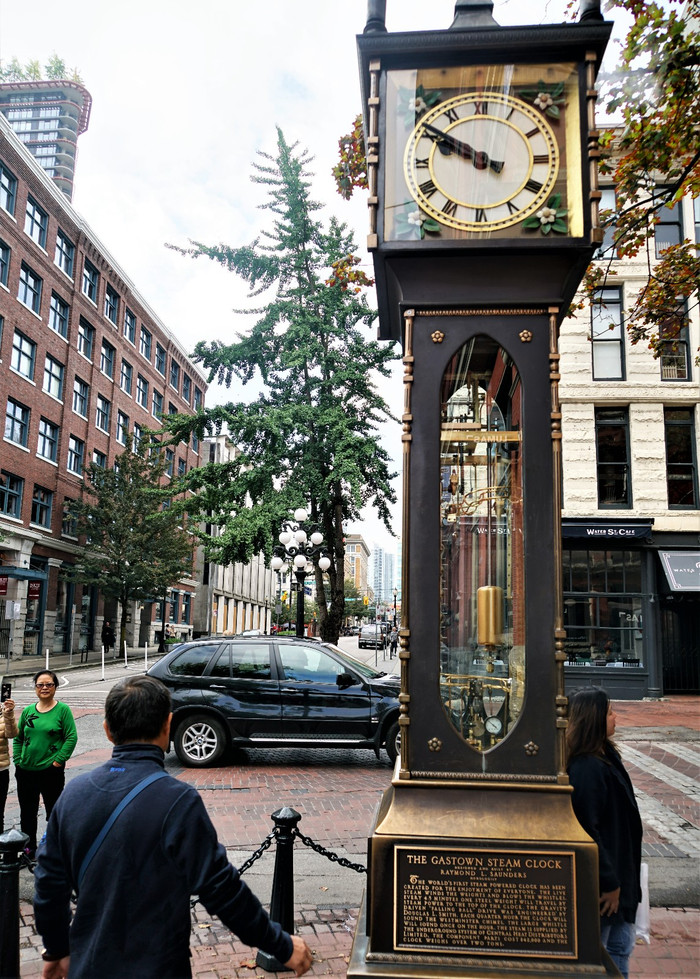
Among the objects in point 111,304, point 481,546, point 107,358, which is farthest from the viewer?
point 111,304

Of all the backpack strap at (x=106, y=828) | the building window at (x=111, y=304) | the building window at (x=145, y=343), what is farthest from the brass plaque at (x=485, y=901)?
the building window at (x=145, y=343)

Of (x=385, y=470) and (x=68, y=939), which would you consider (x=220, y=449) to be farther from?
(x=68, y=939)

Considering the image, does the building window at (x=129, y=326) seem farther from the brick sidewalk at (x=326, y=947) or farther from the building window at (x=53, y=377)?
the brick sidewalk at (x=326, y=947)

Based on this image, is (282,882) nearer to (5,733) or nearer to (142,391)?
(5,733)

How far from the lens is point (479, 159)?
146 inches

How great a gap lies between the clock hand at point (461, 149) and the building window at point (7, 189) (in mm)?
30114

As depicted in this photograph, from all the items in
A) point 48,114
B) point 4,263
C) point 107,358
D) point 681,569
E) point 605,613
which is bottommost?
point 605,613

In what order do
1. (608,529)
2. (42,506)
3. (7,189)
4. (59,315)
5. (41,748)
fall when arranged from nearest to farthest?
(41,748) → (608,529) → (7,189) → (42,506) → (59,315)

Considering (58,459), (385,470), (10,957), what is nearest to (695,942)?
(10,957)

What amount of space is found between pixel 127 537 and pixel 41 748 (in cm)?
2851

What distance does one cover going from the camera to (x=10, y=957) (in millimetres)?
3672

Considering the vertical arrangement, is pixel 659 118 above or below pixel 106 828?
above

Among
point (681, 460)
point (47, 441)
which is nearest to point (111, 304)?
point (47, 441)

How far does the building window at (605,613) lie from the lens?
62.8 feet
